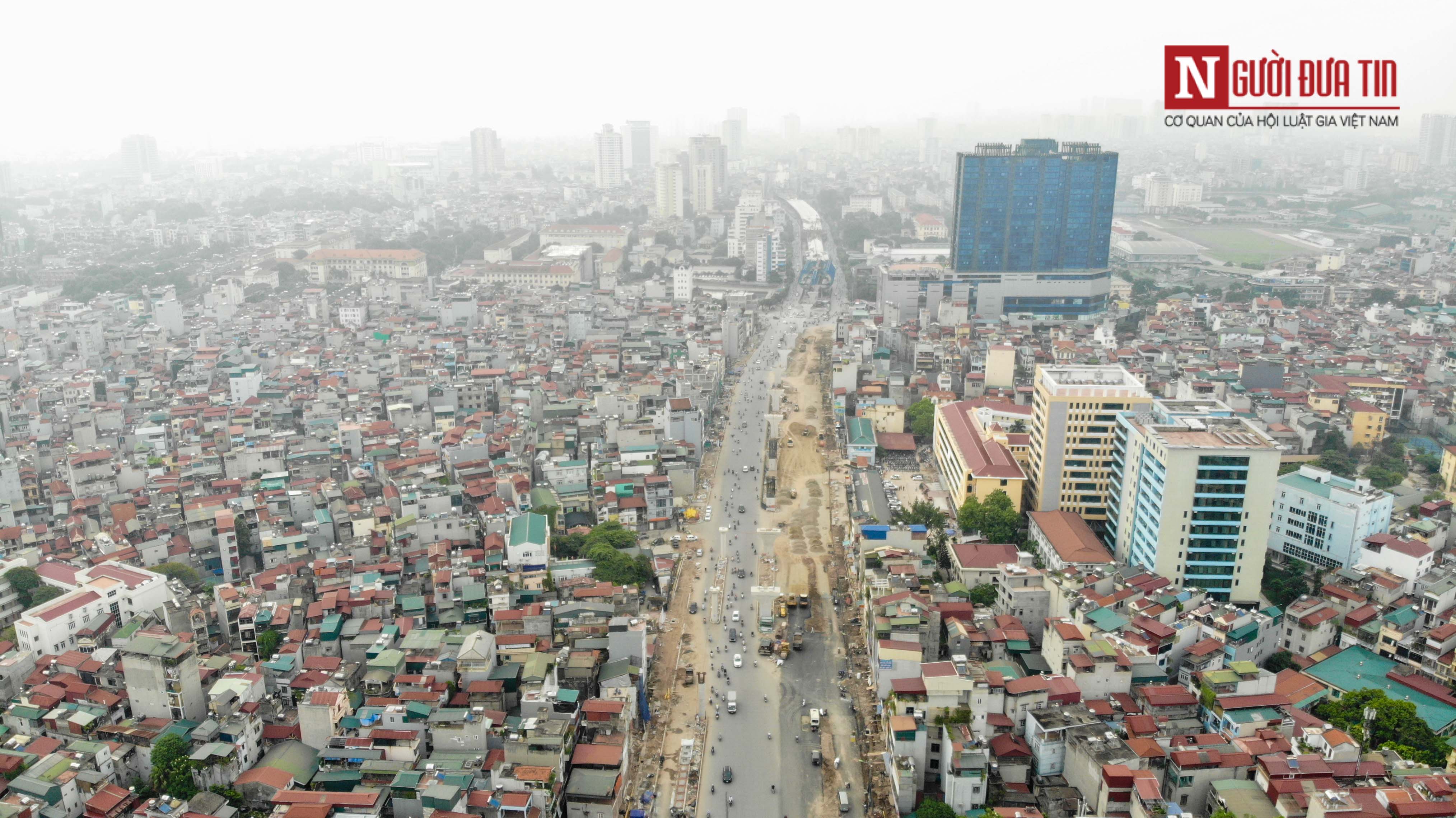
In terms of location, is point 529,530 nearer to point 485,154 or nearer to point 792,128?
point 485,154

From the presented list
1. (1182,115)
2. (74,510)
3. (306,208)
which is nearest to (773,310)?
(1182,115)

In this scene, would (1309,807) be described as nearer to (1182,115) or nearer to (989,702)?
(989,702)

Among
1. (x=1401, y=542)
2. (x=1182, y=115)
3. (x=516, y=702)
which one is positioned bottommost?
(x=516, y=702)

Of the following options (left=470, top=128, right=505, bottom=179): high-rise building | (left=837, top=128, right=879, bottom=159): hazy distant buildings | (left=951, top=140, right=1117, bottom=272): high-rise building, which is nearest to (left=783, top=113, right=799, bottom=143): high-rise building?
(left=837, top=128, right=879, bottom=159): hazy distant buildings

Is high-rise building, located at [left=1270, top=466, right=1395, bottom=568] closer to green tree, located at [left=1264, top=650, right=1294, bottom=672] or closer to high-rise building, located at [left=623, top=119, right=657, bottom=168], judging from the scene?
green tree, located at [left=1264, top=650, right=1294, bottom=672]

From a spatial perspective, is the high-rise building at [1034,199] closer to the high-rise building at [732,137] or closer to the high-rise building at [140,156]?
the high-rise building at [732,137]

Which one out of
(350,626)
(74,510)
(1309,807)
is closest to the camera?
(1309,807)

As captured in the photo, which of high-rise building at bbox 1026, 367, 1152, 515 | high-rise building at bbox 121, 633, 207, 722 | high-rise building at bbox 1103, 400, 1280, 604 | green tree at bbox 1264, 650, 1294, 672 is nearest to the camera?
high-rise building at bbox 121, 633, 207, 722
